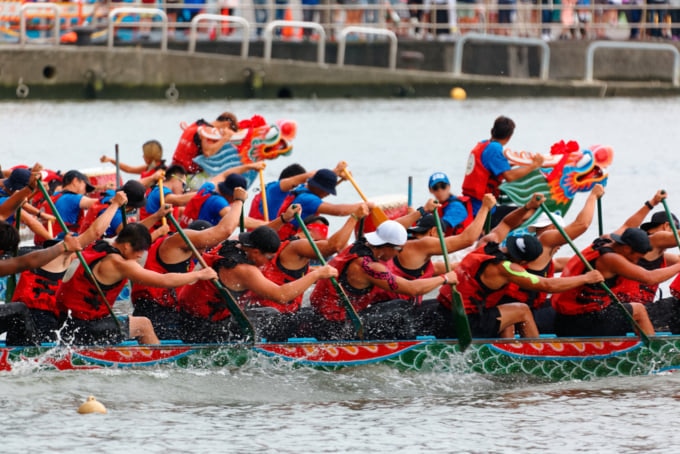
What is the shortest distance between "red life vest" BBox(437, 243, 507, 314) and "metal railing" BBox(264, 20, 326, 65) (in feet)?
61.1

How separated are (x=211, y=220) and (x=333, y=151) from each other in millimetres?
13944

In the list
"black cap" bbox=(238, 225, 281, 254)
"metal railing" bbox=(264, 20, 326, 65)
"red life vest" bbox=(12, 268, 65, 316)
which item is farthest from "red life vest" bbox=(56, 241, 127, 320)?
"metal railing" bbox=(264, 20, 326, 65)

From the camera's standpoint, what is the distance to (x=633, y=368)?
36.9 ft

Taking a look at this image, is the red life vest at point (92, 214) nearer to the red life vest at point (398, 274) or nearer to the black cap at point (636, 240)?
the red life vest at point (398, 274)

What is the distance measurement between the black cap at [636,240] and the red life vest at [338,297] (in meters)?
1.87

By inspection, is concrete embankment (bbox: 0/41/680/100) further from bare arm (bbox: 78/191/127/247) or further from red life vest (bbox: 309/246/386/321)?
red life vest (bbox: 309/246/386/321)

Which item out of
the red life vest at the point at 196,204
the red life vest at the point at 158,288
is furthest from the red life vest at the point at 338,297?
the red life vest at the point at 196,204

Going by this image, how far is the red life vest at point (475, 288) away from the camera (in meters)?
10.9

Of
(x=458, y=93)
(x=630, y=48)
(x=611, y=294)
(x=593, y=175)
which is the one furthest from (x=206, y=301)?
(x=630, y=48)

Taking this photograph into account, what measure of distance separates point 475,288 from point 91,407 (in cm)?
293

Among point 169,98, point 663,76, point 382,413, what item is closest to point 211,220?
point 382,413

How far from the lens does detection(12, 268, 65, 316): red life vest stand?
10617 millimetres

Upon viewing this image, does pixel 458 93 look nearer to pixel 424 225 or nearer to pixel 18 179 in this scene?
pixel 18 179

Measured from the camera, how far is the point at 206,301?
10.9 m
